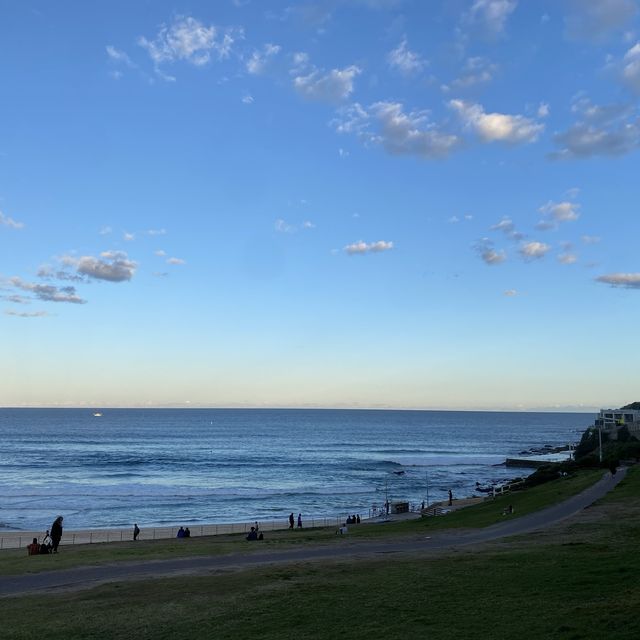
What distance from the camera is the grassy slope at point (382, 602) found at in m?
9.86

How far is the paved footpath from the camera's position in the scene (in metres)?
16.1

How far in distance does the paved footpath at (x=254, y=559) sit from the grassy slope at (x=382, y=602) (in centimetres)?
142

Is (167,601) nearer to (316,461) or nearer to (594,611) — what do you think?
(594,611)

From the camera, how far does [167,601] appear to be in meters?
13.1

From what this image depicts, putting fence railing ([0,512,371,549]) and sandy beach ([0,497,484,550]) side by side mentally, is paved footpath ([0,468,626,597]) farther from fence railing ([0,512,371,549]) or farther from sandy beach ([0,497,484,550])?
fence railing ([0,512,371,549])

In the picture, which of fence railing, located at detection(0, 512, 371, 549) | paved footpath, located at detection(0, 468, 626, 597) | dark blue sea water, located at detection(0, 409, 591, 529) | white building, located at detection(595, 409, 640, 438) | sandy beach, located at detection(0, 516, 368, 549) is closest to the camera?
paved footpath, located at detection(0, 468, 626, 597)

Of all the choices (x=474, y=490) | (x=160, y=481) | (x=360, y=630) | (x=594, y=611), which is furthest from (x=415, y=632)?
(x=160, y=481)

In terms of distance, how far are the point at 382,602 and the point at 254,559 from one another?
7511 mm

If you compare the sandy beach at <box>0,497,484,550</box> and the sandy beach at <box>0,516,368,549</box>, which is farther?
the sandy beach at <box>0,516,368,549</box>

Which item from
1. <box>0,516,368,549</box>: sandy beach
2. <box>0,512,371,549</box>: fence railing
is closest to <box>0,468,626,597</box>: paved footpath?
<box>0,512,371,549</box>: fence railing

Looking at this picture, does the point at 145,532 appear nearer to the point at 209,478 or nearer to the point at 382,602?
the point at 382,602

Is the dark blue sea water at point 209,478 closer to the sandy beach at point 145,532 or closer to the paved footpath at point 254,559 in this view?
the sandy beach at point 145,532

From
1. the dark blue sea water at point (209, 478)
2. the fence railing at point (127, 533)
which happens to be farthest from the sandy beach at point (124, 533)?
the dark blue sea water at point (209, 478)

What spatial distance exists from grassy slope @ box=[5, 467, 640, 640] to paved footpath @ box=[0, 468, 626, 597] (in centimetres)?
142
